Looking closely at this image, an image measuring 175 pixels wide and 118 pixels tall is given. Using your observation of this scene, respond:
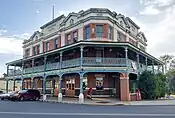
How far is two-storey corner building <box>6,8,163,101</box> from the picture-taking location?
26672 mm

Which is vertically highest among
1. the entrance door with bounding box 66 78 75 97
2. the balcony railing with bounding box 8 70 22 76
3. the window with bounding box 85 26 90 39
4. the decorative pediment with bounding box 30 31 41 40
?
the decorative pediment with bounding box 30 31 41 40

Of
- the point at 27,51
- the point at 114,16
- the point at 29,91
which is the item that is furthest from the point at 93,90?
the point at 27,51

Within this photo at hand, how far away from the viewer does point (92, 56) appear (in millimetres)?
30328

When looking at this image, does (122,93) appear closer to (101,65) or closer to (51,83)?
(101,65)

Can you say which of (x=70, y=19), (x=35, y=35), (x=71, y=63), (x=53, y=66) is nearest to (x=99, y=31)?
(x=70, y=19)

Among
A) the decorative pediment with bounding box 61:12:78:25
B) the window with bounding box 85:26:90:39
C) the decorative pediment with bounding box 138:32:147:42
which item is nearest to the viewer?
the window with bounding box 85:26:90:39

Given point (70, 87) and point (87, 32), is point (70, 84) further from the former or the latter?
point (87, 32)

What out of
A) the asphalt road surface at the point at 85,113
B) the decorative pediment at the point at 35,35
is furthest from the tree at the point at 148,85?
the decorative pediment at the point at 35,35

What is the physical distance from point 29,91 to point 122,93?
12248mm

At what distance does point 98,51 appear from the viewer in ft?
100

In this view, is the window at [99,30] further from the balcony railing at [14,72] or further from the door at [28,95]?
the balcony railing at [14,72]

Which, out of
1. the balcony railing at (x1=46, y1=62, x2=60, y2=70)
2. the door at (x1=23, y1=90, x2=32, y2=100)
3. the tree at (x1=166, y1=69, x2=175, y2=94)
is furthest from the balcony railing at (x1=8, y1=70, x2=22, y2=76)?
the tree at (x1=166, y1=69, x2=175, y2=94)

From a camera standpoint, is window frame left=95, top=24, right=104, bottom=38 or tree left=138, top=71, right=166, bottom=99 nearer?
tree left=138, top=71, right=166, bottom=99

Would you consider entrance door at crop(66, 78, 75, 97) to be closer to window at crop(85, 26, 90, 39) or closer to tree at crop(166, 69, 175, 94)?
window at crop(85, 26, 90, 39)
